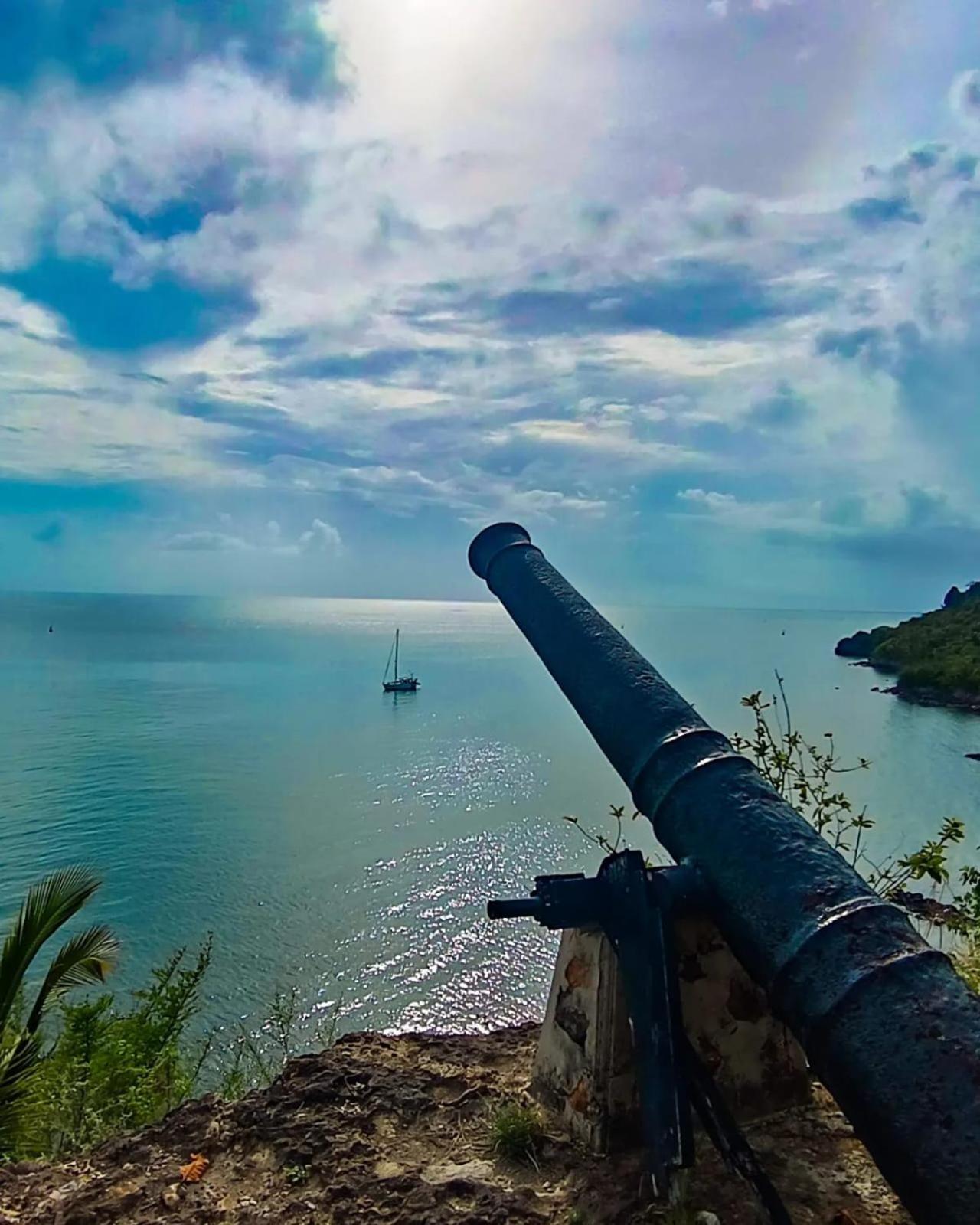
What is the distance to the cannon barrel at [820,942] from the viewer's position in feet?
7.05

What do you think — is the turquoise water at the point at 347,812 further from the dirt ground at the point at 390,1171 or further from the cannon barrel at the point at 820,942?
the cannon barrel at the point at 820,942

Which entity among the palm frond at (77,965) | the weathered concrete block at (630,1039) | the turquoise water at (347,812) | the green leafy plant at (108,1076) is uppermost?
the weathered concrete block at (630,1039)

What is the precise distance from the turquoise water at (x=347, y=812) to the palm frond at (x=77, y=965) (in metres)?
8.12

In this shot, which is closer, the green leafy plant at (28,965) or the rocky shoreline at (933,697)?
the green leafy plant at (28,965)

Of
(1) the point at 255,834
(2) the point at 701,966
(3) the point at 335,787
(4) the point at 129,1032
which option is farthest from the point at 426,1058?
(3) the point at 335,787

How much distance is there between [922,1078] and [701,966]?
123 cm

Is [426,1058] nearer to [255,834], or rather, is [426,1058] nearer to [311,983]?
[311,983]

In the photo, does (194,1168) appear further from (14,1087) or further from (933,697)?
(933,697)

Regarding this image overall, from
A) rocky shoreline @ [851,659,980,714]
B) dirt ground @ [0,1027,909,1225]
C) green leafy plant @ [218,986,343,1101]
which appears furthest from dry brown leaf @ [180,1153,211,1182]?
rocky shoreline @ [851,659,980,714]

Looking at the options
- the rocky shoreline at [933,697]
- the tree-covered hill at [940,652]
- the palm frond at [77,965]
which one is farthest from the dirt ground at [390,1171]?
the tree-covered hill at [940,652]

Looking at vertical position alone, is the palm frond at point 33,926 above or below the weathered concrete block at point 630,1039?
below

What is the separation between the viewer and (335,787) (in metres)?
33.2

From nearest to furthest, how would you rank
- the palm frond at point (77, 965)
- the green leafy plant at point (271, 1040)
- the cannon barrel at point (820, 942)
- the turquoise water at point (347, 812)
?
the cannon barrel at point (820, 942) → the palm frond at point (77, 965) → the green leafy plant at point (271, 1040) → the turquoise water at point (347, 812)

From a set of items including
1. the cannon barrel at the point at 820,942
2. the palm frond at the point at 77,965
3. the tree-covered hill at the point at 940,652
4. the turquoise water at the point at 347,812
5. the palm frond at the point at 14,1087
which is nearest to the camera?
the cannon barrel at the point at 820,942
